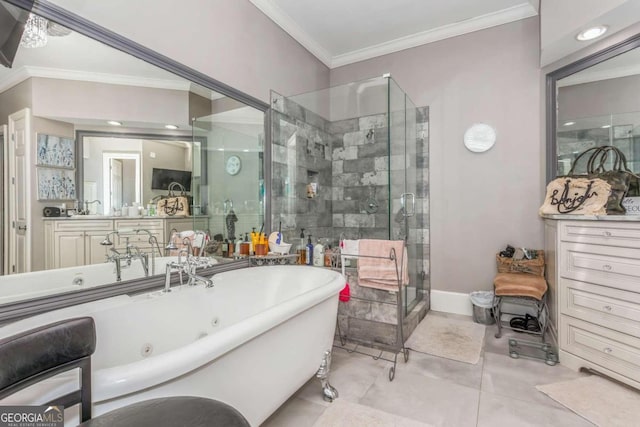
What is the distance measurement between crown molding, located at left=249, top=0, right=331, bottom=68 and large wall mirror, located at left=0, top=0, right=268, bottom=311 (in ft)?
3.02

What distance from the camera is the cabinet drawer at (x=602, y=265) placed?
71.9 inches

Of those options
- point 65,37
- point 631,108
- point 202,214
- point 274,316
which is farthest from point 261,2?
point 631,108

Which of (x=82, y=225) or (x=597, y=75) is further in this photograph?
(x=597, y=75)

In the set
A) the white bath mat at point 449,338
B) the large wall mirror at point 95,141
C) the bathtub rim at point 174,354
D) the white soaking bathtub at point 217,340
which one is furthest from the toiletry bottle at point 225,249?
the white bath mat at point 449,338

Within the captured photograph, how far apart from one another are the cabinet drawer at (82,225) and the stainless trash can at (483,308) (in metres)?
3.04

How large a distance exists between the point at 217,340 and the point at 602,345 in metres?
2.32

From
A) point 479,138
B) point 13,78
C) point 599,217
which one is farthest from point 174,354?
point 479,138

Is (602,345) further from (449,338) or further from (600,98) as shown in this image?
(600,98)

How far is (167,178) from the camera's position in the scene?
2027 mm

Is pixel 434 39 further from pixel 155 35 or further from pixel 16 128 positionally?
pixel 16 128

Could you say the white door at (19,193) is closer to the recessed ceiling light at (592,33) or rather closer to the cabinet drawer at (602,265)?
the cabinet drawer at (602,265)

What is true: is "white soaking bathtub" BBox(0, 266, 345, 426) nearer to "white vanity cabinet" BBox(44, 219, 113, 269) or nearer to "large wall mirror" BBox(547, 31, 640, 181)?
"white vanity cabinet" BBox(44, 219, 113, 269)

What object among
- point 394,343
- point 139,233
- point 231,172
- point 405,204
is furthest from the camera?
point 405,204

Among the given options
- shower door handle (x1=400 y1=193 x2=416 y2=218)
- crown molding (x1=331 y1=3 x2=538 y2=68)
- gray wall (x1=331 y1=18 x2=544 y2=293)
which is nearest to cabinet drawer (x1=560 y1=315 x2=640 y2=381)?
gray wall (x1=331 y1=18 x2=544 y2=293)
